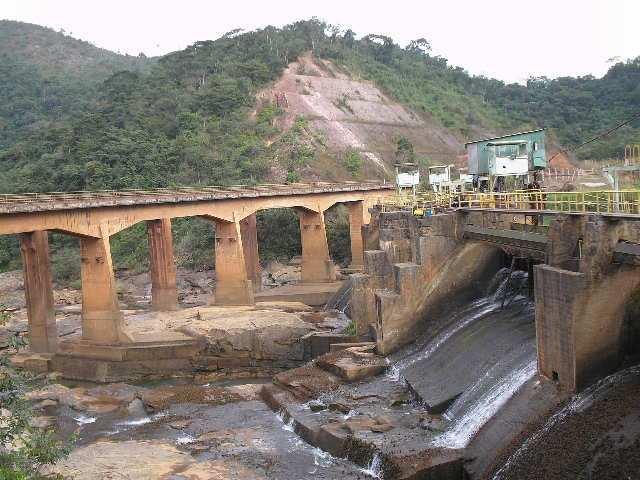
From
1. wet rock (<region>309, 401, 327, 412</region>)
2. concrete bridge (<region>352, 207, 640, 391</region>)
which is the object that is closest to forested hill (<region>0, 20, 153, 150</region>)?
concrete bridge (<region>352, 207, 640, 391</region>)

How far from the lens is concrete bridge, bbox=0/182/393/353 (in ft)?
110

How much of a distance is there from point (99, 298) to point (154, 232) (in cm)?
734

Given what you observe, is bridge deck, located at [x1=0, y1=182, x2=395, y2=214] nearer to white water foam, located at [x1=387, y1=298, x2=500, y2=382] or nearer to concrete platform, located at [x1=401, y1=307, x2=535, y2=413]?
white water foam, located at [x1=387, y1=298, x2=500, y2=382]

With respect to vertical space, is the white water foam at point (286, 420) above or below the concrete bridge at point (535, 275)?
below

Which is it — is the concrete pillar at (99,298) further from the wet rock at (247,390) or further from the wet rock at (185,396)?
the wet rock at (247,390)

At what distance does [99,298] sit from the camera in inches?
1366

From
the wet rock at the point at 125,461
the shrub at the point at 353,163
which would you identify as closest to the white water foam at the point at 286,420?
the wet rock at the point at 125,461

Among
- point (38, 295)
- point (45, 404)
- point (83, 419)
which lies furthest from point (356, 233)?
point (83, 419)

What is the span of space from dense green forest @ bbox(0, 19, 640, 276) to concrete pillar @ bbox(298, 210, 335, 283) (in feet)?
32.6

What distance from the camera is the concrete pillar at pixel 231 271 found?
42.3 m

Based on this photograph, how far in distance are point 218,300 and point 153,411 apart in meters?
17.3

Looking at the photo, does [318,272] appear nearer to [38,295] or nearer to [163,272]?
[163,272]

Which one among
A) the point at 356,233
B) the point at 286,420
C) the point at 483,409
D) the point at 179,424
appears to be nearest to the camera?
the point at 483,409

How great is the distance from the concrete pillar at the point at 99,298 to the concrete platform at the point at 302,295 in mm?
11593
